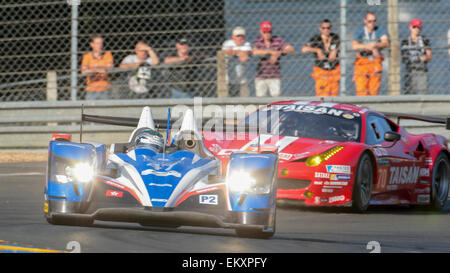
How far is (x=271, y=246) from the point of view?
6.22m

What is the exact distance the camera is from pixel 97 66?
1415 cm

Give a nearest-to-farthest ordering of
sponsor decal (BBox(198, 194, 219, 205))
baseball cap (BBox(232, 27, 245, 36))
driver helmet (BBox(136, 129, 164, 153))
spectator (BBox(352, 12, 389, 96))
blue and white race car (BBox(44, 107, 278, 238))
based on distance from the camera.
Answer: blue and white race car (BBox(44, 107, 278, 238))
sponsor decal (BBox(198, 194, 219, 205))
driver helmet (BBox(136, 129, 164, 153))
spectator (BBox(352, 12, 389, 96))
baseball cap (BBox(232, 27, 245, 36))

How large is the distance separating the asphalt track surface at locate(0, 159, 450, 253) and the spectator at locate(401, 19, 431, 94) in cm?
450

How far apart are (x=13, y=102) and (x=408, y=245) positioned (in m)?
9.37

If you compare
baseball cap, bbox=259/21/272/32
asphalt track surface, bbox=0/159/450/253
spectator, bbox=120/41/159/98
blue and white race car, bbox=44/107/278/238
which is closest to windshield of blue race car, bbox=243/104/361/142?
asphalt track surface, bbox=0/159/450/253

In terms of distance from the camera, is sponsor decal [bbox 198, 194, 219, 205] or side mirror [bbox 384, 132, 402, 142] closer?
sponsor decal [bbox 198, 194, 219, 205]

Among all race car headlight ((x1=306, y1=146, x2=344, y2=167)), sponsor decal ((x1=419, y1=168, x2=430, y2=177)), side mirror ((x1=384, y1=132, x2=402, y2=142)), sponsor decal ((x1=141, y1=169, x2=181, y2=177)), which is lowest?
sponsor decal ((x1=419, y1=168, x2=430, y2=177))

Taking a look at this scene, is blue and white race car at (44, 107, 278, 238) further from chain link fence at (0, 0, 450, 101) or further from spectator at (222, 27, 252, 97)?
spectator at (222, 27, 252, 97)

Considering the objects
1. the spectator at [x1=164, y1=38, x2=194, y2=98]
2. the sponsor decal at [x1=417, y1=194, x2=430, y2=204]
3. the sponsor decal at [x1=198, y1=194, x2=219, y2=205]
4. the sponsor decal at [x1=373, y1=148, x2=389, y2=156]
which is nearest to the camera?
the sponsor decal at [x1=198, y1=194, x2=219, y2=205]

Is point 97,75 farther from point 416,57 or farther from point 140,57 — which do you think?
point 416,57

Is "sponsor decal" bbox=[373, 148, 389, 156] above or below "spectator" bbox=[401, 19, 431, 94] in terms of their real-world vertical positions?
below

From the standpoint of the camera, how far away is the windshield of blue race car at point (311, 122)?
9.77m

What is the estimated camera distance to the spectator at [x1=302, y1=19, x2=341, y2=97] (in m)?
13.5

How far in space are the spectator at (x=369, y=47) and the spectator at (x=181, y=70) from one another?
2522mm
